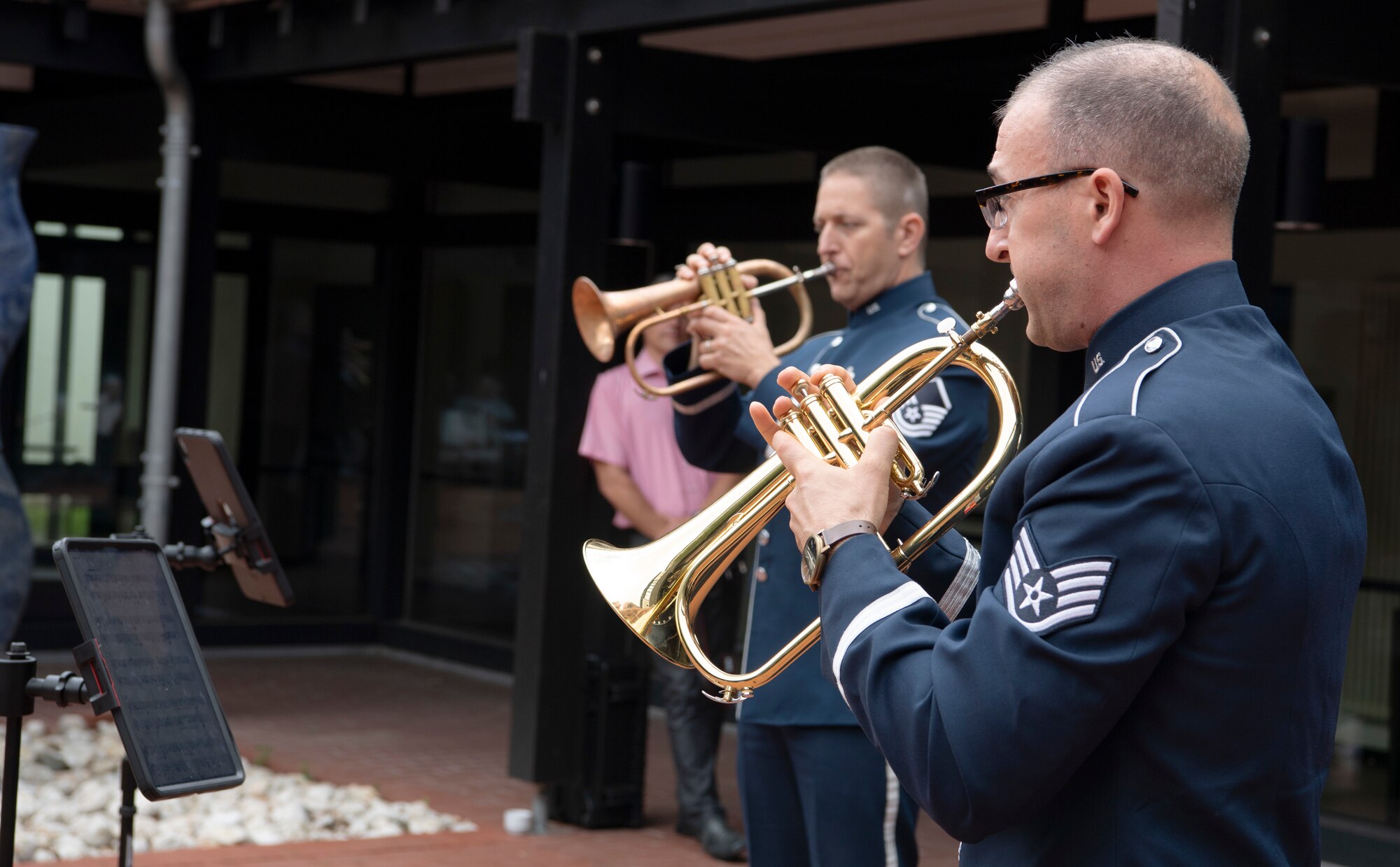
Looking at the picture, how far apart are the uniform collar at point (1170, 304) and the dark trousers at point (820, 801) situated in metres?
1.58

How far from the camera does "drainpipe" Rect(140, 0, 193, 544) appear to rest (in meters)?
7.16

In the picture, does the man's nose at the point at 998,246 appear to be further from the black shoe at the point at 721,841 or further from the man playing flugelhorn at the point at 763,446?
the black shoe at the point at 721,841

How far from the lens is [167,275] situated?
727 centimetres

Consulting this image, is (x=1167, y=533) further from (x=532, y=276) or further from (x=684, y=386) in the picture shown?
(x=532, y=276)

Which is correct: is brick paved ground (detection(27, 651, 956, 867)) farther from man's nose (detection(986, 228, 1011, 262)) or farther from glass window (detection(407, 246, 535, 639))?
man's nose (detection(986, 228, 1011, 262))

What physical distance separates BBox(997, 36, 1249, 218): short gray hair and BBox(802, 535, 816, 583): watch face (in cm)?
45

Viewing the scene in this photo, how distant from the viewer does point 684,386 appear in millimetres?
3479

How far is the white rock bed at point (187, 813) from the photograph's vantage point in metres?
5.04

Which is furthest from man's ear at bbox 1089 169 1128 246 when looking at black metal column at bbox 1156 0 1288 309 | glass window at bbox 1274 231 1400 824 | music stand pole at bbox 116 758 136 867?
glass window at bbox 1274 231 1400 824

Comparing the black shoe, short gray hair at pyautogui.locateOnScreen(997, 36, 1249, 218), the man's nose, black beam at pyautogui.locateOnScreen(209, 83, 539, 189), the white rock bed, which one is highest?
black beam at pyautogui.locateOnScreen(209, 83, 539, 189)

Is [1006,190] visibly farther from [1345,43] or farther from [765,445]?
[1345,43]

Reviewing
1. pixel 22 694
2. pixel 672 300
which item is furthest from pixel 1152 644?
pixel 672 300

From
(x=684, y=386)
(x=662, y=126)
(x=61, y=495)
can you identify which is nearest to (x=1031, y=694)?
(x=684, y=386)

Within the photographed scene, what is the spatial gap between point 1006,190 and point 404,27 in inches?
199
